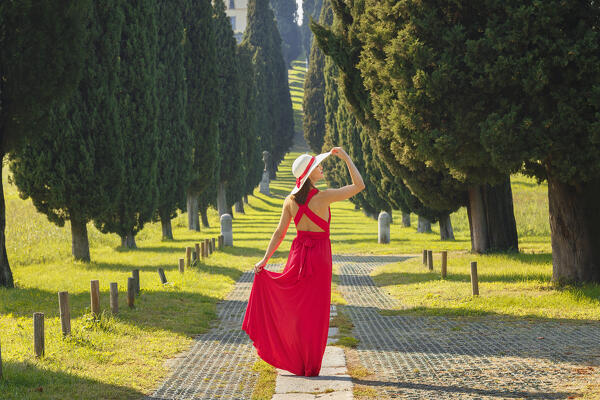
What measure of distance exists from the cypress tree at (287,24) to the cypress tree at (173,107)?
89156mm

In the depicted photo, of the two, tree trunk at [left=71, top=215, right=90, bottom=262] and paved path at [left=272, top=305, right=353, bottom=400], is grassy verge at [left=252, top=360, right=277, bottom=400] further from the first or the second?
tree trunk at [left=71, top=215, right=90, bottom=262]

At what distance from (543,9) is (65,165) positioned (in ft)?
41.3

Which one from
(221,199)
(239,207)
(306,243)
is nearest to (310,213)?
(306,243)

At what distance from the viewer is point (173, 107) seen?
29016 mm

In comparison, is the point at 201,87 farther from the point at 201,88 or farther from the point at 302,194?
the point at 302,194

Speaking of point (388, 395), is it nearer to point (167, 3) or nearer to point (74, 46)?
point (74, 46)

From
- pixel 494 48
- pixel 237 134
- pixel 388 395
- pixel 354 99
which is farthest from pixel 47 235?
pixel 388 395

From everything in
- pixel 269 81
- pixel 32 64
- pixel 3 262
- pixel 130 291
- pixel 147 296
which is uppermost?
pixel 269 81

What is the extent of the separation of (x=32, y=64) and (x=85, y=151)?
5.17m

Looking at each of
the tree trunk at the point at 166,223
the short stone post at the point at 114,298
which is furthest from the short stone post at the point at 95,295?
the tree trunk at the point at 166,223

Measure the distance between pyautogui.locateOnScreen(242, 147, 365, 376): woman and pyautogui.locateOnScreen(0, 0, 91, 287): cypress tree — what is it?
8855mm

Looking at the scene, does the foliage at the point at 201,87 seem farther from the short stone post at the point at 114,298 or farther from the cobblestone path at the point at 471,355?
the short stone post at the point at 114,298

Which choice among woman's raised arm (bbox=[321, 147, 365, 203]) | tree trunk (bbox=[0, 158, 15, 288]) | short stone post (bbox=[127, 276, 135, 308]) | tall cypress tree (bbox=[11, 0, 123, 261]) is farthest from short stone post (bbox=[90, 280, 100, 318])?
tall cypress tree (bbox=[11, 0, 123, 261])

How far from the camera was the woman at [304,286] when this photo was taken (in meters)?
7.05
